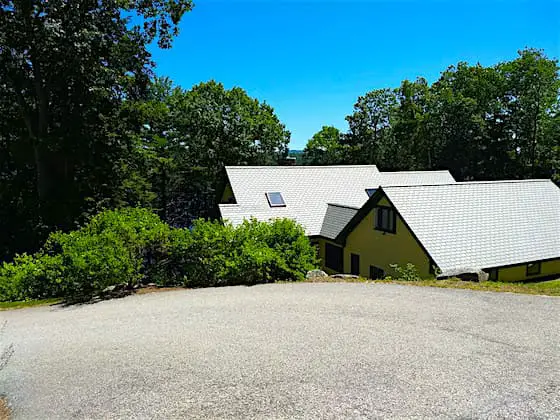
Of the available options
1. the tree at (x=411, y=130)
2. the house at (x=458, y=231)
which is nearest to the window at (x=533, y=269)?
the house at (x=458, y=231)

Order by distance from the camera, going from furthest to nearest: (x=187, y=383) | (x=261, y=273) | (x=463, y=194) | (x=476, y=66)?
(x=476, y=66)
(x=463, y=194)
(x=261, y=273)
(x=187, y=383)

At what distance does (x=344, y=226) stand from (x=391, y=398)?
15203 mm

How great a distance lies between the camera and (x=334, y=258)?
2039 centimetres

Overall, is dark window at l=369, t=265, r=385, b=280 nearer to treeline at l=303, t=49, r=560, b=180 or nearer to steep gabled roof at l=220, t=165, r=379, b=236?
steep gabled roof at l=220, t=165, r=379, b=236

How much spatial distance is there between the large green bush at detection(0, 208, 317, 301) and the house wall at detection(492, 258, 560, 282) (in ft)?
25.2

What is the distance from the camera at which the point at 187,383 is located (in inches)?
211

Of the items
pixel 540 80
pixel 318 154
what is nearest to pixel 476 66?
pixel 540 80

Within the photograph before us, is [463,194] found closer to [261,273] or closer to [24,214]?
[261,273]

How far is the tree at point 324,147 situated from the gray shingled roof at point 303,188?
73.1 feet

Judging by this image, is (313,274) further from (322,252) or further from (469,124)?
(469,124)

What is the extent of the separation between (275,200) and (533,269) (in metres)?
11.9

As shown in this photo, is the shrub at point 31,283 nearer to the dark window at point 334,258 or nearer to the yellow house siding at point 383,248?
the yellow house siding at point 383,248

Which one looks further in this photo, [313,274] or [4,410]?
[313,274]

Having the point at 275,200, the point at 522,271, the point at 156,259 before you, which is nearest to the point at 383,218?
the point at 522,271
